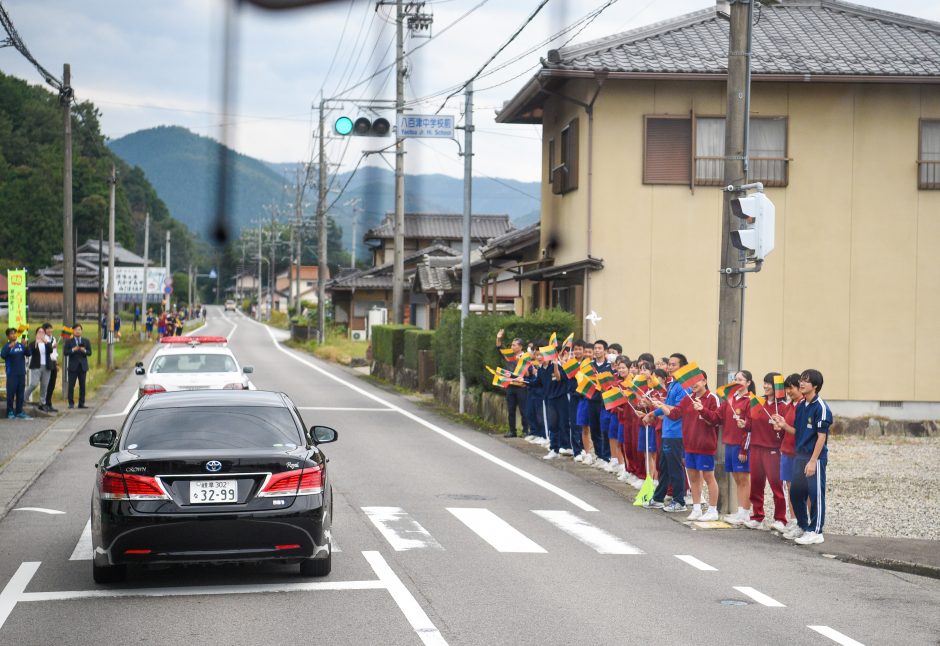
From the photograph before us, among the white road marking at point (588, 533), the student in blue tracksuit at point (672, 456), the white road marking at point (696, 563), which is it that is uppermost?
the student in blue tracksuit at point (672, 456)

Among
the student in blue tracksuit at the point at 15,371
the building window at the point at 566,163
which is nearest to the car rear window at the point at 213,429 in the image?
the student in blue tracksuit at the point at 15,371

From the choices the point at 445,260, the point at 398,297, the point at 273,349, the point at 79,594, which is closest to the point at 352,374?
the point at 398,297

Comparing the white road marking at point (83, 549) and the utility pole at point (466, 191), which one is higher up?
the utility pole at point (466, 191)

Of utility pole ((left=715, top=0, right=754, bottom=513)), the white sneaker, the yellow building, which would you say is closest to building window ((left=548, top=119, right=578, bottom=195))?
the yellow building

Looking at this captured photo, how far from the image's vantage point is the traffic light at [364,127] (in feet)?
34.9

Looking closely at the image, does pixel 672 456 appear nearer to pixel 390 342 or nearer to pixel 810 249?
pixel 810 249

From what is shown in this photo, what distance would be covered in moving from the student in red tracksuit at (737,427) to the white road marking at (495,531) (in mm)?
2624

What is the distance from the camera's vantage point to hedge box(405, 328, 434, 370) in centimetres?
3294

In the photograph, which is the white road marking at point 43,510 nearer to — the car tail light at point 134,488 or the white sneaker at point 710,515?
the car tail light at point 134,488

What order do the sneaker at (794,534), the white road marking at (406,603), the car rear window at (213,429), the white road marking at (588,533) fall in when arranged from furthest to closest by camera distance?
1. the sneaker at (794,534)
2. the white road marking at (588,533)
3. the car rear window at (213,429)
4. the white road marking at (406,603)

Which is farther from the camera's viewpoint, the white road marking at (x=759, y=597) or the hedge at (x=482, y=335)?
the hedge at (x=482, y=335)

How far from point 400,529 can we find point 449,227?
6447 cm

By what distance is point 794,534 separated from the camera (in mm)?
11312

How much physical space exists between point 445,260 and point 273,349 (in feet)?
37.4
